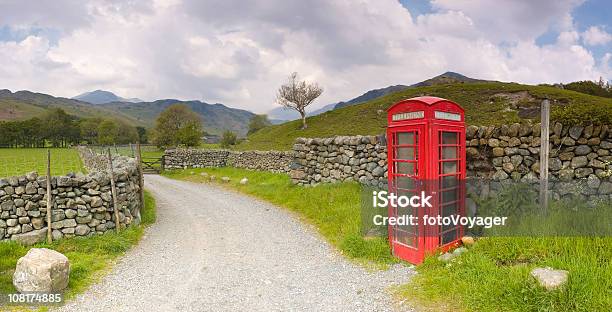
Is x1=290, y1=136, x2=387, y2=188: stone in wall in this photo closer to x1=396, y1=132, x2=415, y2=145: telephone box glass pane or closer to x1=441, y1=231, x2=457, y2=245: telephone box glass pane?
x1=441, y1=231, x2=457, y2=245: telephone box glass pane

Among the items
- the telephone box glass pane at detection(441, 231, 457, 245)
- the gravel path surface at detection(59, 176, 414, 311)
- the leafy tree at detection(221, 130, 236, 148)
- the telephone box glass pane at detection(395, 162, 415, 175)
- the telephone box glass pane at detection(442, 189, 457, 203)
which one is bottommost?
the gravel path surface at detection(59, 176, 414, 311)

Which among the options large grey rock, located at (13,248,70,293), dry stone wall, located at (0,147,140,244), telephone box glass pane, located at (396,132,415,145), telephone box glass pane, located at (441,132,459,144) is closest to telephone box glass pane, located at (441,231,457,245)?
telephone box glass pane, located at (441,132,459,144)

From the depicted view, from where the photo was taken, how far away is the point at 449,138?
6086 mm

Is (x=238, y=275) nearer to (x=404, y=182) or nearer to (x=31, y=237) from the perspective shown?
(x=404, y=182)

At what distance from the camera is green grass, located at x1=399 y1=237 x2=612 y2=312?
376cm

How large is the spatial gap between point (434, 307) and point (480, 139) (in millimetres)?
4569

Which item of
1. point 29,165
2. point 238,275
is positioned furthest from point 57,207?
point 29,165

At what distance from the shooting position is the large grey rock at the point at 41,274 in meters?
5.22

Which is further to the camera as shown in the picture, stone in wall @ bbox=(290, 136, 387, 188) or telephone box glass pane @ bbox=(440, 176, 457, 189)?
stone in wall @ bbox=(290, 136, 387, 188)

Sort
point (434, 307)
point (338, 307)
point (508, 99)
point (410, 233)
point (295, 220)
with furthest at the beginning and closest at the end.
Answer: point (508, 99) < point (295, 220) < point (410, 233) < point (338, 307) < point (434, 307)

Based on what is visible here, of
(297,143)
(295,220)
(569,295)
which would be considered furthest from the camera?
(297,143)

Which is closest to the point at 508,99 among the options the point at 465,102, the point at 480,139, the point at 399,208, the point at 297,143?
the point at 465,102

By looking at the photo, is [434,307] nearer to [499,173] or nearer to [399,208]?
[399,208]

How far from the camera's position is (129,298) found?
5.34 metres
